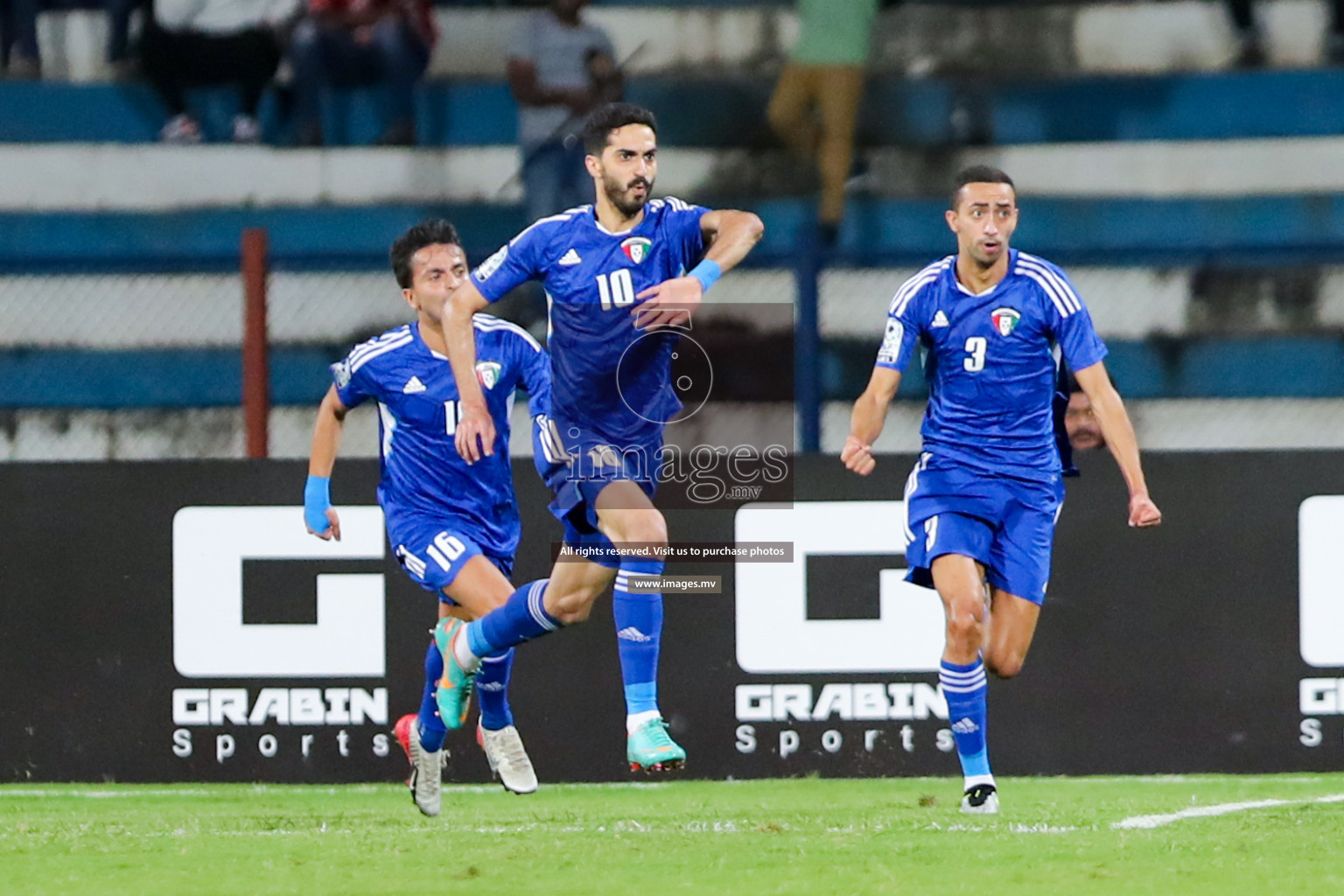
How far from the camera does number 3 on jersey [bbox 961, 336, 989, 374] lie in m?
7.22

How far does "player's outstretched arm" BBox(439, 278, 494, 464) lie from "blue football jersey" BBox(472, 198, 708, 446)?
111 millimetres

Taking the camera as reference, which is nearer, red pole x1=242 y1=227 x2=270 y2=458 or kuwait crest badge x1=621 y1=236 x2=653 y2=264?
kuwait crest badge x1=621 y1=236 x2=653 y2=264


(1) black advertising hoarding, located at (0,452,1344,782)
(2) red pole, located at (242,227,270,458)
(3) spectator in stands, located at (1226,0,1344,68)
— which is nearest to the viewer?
(1) black advertising hoarding, located at (0,452,1344,782)

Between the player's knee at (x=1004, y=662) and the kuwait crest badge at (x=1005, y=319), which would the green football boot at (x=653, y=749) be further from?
the kuwait crest badge at (x=1005, y=319)

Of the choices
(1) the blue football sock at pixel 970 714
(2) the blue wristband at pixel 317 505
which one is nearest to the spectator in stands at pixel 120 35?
(2) the blue wristband at pixel 317 505

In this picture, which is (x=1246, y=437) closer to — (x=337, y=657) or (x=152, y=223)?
Answer: (x=337, y=657)

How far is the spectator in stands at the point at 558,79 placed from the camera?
11.6 meters

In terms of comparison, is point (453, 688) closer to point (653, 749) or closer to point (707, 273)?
point (653, 749)

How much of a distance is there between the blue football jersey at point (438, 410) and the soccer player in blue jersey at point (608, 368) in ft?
2.48

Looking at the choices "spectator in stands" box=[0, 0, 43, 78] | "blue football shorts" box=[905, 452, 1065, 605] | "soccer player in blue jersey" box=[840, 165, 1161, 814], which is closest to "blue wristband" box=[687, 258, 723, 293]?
"soccer player in blue jersey" box=[840, 165, 1161, 814]

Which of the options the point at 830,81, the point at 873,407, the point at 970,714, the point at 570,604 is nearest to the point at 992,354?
the point at 873,407

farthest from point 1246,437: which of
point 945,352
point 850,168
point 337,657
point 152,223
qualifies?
point 152,223

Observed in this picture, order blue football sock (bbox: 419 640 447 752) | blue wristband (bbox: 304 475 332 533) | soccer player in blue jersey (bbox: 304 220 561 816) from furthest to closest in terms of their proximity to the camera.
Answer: blue wristband (bbox: 304 475 332 533) → soccer player in blue jersey (bbox: 304 220 561 816) → blue football sock (bbox: 419 640 447 752)

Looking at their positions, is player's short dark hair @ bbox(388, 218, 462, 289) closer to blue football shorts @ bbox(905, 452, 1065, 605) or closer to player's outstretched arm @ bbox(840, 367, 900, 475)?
player's outstretched arm @ bbox(840, 367, 900, 475)
